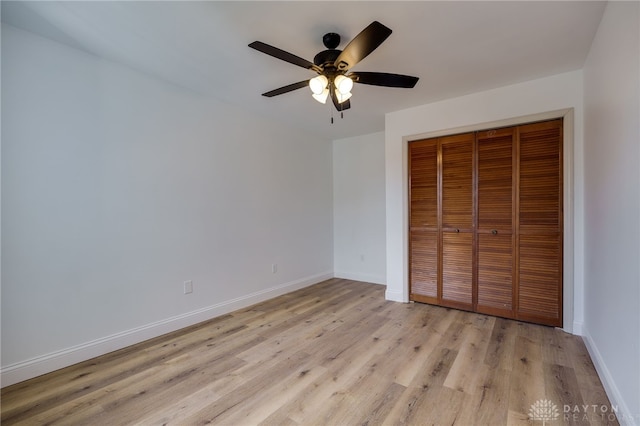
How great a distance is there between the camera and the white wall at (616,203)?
4.53ft

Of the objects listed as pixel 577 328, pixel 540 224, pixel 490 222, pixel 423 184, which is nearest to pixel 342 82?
pixel 423 184

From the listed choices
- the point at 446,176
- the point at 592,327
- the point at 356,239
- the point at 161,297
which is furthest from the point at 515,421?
the point at 356,239

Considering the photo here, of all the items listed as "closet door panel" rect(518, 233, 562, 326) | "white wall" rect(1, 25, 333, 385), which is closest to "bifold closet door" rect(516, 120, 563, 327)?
"closet door panel" rect(518, 233, 562, 326)

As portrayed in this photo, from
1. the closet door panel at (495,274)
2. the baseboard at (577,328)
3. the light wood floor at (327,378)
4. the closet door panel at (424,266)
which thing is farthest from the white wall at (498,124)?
the light wood floor at (327,378)

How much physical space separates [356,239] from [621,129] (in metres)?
3.53

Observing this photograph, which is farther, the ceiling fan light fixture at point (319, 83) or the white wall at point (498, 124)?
the white wall at point (498, 124)

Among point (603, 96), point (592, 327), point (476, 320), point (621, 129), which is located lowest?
point (476, 320)

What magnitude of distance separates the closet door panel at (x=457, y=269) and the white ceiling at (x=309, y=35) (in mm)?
1680

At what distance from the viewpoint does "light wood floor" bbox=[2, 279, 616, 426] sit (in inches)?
64.9

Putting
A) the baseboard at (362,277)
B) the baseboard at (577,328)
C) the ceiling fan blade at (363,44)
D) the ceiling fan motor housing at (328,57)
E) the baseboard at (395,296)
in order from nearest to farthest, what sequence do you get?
the ceiling fan blade at (363,44) → the ceiling fan motor housing at (328,57) → the baseboard at (577,328) → the baseboard at (395,296) → the baseboard at (362,277)

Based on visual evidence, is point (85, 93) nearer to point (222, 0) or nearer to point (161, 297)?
point (222, 0)

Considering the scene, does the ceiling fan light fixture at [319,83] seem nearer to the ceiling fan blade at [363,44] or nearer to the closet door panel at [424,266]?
the ceiling fan blade at [363,44]

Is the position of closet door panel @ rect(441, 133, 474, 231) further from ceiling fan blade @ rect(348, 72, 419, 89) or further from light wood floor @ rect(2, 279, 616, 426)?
ceiling fan blade @ rect(348, 72, 419, 89)

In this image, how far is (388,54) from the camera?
2275 millimetres
